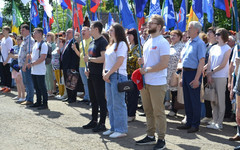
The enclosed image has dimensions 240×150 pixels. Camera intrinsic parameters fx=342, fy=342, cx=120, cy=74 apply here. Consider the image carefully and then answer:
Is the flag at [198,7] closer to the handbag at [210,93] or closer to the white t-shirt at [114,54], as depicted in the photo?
the handbag at [210,93]

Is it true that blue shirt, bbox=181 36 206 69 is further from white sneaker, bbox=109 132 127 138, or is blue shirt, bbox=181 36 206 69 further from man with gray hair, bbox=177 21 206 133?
white sneaker, bbox=109 132 127 138

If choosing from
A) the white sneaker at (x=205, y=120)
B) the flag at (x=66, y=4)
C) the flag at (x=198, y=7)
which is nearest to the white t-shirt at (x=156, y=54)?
the white sneaker at (x=205, y=120)

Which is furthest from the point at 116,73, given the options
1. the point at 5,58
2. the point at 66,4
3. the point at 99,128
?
the point at 5,58

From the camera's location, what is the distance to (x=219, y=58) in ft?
23.2

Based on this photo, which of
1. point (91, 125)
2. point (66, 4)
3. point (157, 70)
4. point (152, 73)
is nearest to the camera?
point (157, 70)

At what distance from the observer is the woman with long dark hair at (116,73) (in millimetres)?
6031

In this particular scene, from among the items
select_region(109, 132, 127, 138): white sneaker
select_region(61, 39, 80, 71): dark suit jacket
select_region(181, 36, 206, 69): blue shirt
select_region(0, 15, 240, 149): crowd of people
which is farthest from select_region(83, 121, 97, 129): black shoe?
select_region(61, 39, 80, 71): dark suit jacket

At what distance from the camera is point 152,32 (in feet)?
17.9

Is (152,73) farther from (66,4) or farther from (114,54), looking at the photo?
(66,4)

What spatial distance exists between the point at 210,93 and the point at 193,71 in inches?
34.3

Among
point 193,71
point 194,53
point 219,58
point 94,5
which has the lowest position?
point 193,71

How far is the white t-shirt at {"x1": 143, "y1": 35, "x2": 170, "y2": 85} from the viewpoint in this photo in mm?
5336

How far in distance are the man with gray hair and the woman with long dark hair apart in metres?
1.32

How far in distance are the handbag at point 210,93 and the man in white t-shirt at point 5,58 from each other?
7.62 meters
